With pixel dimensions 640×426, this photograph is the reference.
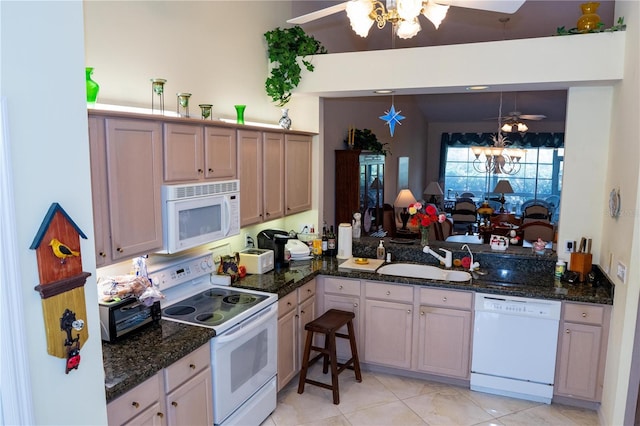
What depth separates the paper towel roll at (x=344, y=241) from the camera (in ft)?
14.1

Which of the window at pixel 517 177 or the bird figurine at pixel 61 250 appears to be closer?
the bird figurine at pixel 61 250

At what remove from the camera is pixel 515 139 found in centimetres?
1070

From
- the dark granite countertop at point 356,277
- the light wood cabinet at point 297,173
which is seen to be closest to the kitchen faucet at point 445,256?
the dark granite countertop at point 356,277

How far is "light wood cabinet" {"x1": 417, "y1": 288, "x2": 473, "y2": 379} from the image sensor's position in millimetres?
3559

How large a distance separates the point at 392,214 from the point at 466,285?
382 centimetres

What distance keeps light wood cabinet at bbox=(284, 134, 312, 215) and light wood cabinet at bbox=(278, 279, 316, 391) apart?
79cm

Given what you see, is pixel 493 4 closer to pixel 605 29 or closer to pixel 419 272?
pixel 605 29

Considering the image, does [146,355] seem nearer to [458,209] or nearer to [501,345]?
[501,345]

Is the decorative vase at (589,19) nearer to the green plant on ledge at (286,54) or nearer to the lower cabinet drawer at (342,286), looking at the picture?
the green plant on ledge at (286,54)

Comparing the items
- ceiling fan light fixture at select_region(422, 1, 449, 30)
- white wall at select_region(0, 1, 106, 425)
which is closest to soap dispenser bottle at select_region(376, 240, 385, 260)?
ceiling fan light fixture at select_region(422, 1, 449, 30)

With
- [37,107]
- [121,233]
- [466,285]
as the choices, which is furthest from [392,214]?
[37,107]

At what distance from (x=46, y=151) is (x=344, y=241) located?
3.14m

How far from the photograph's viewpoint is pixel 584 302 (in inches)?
128

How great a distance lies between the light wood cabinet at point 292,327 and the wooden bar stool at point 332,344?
0.10m
